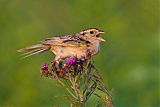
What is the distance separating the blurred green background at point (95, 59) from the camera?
463 inches

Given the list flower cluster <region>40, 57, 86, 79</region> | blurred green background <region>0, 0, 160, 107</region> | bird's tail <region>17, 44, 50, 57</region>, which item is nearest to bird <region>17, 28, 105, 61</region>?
bird's tail <region>17, 44, 50, 57</region>

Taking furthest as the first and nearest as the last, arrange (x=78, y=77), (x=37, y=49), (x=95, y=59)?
1. (x=95, y=59)
2. (x=37, y=49)
3. (x=78, y=77)

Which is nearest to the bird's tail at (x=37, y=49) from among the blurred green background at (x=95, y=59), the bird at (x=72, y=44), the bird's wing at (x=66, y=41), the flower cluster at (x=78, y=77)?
the bird at (x=72, y=44)

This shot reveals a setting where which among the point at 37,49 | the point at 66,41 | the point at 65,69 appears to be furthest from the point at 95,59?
the point at 65,69

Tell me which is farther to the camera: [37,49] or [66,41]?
[37,49]

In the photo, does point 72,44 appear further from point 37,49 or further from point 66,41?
point 37,49

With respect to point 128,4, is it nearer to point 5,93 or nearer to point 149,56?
point 149,56

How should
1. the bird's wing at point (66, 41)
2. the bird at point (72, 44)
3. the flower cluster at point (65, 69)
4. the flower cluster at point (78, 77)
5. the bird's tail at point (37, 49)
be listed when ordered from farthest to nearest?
the bird's tail at point (37, 49)
the bird's wing at point (66, 41)
the bird at point (72, 44)
the flower cluster at point (65, 69)
the flower cluster at point (78, 77)

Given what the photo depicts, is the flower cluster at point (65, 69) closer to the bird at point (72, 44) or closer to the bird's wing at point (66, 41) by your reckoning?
the bird at point (72, 44)

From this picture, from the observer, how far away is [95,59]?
1152 centimetres

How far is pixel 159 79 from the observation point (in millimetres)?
12633

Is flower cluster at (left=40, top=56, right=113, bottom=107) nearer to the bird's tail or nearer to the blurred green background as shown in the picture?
the bird's tail

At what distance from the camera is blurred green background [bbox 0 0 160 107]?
38.5ft

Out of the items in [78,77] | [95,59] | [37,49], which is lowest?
[78,77]
